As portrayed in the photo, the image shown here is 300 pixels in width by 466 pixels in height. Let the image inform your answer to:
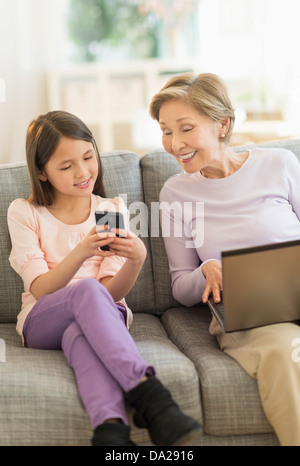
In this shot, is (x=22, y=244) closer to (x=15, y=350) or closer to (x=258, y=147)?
(x=15, y=350)

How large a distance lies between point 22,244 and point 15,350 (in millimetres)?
Answer: 301

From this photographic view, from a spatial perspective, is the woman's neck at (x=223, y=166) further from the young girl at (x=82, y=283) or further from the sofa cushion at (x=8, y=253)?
the sofa cushion at (x=8, y=253)

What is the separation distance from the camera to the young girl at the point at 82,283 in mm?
1257

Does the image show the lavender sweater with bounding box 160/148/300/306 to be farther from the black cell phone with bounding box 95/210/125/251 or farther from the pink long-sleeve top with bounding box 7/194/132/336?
the black cell phone with bounding box 95/210/125/251

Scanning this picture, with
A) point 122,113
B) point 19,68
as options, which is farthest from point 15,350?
point 122,113

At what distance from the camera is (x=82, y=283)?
1438 millimetres

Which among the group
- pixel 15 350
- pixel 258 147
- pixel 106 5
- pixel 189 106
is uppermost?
pixel 106 5

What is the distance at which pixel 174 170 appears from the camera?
6.35ft

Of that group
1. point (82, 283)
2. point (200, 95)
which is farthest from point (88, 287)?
point (200, 95)

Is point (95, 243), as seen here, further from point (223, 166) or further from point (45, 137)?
point (223, 166)

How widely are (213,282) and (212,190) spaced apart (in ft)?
1.10

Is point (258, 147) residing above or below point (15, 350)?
above

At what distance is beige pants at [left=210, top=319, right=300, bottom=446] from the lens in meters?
1.31

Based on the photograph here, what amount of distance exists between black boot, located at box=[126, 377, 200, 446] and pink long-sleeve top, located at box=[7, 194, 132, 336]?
426 mm
